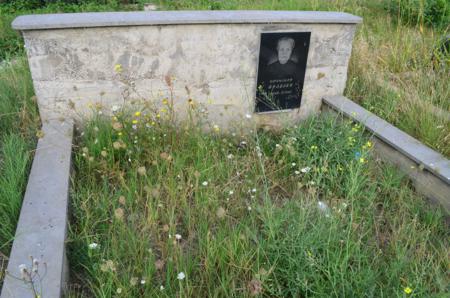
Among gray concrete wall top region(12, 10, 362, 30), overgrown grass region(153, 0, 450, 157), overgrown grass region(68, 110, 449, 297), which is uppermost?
gray concrete wall top region(12, 10, 362, 30)

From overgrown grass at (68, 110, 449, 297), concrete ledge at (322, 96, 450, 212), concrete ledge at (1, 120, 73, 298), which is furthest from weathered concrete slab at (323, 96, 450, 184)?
concrete ledge at (1, 120, 73, 298)

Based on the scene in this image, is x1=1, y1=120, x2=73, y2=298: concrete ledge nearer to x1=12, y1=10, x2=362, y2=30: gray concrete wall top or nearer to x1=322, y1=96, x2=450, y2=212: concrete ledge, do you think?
x1=12, y1=10, x2=362, y2=30: gray concrete wall top

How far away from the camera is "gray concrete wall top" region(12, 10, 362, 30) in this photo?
2764mm

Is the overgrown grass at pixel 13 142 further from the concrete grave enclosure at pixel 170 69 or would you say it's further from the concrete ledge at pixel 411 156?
the concrete ledge at pixel 411 156

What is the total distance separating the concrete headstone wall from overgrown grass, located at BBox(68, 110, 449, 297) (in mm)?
255

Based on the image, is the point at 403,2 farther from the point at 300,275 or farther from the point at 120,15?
the point at 300,275

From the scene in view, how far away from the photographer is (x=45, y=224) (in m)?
2.02

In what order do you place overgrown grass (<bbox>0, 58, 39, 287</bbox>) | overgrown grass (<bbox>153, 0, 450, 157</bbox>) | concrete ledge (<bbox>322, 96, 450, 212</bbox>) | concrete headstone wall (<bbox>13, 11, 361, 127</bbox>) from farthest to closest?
overgrown grass (<bbox>153, 0, 450, 157</bbox>)
concrete headstone wall (<bbox>13, 11, 361, 127</bbox>)
concrete ledge (<bbox>322, 96, 450, 212</bbox>)
overgrown grass (<bbox>0, 58, 39, 287</bbox>)

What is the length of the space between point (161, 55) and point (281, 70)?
1.06 m

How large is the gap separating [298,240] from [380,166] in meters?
1.37

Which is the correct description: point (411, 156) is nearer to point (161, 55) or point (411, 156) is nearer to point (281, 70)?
point (281, 70)

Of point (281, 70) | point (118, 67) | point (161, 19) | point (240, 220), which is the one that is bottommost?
point (240, 220)

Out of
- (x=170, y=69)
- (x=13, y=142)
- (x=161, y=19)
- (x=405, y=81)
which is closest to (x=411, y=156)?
(x=405, y=81)

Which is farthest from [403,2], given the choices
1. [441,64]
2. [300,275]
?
[300,275]
